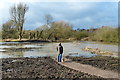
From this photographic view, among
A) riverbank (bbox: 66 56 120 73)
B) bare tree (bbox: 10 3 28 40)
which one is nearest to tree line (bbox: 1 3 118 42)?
bare tree (bbox: 10 3 28 40)

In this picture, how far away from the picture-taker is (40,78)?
12.8 m

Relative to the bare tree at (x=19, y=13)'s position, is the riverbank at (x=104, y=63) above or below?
below

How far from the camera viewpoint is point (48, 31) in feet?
297

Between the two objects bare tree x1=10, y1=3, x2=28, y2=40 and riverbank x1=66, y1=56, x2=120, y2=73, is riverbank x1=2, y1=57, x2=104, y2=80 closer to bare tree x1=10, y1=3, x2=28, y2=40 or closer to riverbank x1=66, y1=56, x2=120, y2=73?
riverbank x1=66, y1=56, x2=120, y2=73

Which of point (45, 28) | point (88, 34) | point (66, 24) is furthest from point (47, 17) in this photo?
point (88, 34)

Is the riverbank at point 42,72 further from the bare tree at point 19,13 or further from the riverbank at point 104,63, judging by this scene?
the bare tree at point 19,13

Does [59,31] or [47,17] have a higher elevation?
[47,17]

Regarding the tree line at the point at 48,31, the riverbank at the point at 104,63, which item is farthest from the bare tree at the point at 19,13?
the riverbank at the point at 104,63

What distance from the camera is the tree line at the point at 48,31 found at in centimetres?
7550

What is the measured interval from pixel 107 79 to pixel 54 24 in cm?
8424

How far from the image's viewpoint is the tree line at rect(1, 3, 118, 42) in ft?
248

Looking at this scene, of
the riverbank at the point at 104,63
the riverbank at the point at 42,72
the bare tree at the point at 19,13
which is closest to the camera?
the riverbank at the point at 42,72

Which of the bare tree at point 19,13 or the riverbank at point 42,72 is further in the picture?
the bare tree at point 19,13

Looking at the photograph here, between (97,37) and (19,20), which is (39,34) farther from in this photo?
(97,37)
